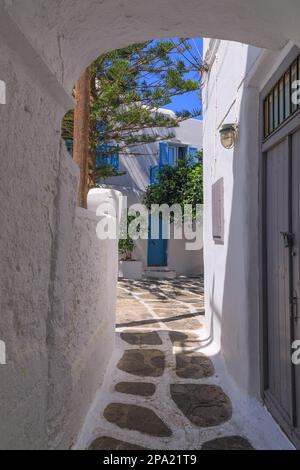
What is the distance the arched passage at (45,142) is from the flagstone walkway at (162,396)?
0.67m

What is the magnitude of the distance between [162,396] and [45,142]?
265cm

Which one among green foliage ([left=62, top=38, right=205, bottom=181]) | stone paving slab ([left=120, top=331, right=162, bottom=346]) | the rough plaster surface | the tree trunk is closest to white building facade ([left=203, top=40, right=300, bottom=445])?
the rough plaster surface

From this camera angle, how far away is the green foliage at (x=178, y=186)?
11.7m

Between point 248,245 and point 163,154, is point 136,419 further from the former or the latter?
point 163,154

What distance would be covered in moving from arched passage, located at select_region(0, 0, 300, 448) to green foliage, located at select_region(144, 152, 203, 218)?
9.49 meters

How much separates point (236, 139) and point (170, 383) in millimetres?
2632

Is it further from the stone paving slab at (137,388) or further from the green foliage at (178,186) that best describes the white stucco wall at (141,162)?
the stone paving slab at (137,388)

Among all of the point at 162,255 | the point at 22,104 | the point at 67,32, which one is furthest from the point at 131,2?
the point at 162,255

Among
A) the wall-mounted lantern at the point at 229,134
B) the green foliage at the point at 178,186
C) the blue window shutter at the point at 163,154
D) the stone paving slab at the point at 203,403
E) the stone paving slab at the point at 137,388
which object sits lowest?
the stone paving slab at the point at 203,403

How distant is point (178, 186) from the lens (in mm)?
12422

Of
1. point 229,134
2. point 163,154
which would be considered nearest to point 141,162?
point 163,154

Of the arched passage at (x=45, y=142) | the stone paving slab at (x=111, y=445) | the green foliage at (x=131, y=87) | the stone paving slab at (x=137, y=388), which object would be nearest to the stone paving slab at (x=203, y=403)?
the stone paving slab at (x=137, y=388)

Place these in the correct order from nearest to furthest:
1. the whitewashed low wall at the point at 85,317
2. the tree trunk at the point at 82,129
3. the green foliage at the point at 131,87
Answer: the whitewashed low wall at the point at 85,317 < the tree trunk at the point at 82,129 < the green foliage at the point at 131,87

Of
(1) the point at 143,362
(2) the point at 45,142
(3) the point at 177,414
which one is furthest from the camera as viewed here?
(1) the point at 143,362
